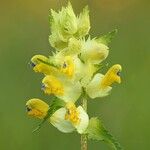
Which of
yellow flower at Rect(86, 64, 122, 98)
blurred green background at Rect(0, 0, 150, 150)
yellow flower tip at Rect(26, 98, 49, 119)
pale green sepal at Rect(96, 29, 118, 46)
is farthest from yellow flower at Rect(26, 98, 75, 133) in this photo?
blurred green background at Rect(0, 0, 150, 150)

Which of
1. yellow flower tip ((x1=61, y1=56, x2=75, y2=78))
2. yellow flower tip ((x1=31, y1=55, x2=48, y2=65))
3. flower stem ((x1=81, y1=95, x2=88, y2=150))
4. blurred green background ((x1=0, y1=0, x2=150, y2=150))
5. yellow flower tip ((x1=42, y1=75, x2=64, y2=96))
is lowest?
flower stem ((x1=81, y1=95, x2=88, y2=150))

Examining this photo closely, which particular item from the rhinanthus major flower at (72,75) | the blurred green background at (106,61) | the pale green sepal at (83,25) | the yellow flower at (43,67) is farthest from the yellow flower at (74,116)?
the blurred green background at (106,61)

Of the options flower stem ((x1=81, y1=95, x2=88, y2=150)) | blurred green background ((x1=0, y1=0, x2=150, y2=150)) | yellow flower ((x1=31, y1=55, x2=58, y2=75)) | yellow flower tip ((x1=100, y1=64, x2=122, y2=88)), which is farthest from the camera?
blurred green background ((x1=0, y1=0, x2=150, y2=150))

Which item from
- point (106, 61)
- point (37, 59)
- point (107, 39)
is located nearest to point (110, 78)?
point (107, 39)

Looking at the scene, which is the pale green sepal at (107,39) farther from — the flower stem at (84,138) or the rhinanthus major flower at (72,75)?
the flower stem at (84,138)

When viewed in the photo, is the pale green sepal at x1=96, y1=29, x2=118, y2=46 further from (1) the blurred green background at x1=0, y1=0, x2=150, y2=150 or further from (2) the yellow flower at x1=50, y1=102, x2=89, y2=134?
(1) the blurred green background at x1=0, y1=0, x2=150, y2=150

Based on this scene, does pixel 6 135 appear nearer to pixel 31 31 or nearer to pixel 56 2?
pixel 31 31

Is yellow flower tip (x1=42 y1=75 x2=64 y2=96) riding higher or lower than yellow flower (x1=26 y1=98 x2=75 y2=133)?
higher
